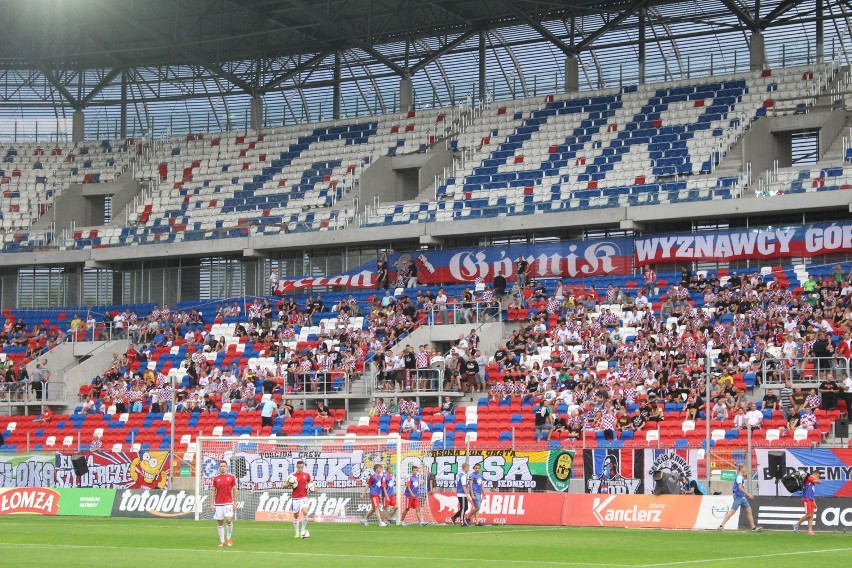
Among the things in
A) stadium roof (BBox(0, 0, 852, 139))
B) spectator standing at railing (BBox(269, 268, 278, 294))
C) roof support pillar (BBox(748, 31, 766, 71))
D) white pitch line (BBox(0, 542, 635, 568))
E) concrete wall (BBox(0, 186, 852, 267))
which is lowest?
white pitch line (BBox(0, 542, 635, 568))

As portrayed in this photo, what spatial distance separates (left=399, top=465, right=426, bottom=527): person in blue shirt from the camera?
33.0m

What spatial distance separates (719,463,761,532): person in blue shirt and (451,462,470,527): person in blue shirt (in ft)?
20.3

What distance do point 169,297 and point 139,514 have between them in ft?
82.1

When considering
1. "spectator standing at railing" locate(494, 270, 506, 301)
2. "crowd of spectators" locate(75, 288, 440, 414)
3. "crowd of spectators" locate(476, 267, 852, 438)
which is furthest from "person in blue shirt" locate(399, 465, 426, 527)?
"spectator standing at railing" locate(494, 270, 506, 301)

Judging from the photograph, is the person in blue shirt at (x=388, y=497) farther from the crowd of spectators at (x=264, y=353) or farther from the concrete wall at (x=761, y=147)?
the concrete wall at (x=761, y=147)

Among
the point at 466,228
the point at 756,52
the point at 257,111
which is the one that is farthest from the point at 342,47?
the point at 756,52

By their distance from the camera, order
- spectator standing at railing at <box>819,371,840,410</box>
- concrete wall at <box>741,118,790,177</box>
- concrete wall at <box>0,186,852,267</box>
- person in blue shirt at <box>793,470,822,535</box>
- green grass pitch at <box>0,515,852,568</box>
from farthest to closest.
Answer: concrete wall at <box>741,118,790,177</box>, concrete wall at <box>0,186,852,267</box>, spectator standing at railing at <box>819,371,840,410</box>, person in blue shirt at <box>793,470,822,535</box>, green grass pitch at <box>0,515,852,568</box>

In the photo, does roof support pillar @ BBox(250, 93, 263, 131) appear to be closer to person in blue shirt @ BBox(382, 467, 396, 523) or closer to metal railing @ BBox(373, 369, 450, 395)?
metal railing @ BBox(373, 369, 450, 395)

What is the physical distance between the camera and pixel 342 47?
66688 mm

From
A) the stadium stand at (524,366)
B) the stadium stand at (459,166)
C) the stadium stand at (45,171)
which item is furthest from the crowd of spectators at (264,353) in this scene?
the stadium stand at (45,171)

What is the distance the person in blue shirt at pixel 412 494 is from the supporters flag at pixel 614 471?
4435mm

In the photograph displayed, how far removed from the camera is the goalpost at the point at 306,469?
1374 inches

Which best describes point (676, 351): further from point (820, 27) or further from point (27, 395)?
point (27, 395)

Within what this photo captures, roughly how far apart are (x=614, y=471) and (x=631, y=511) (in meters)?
3.09
